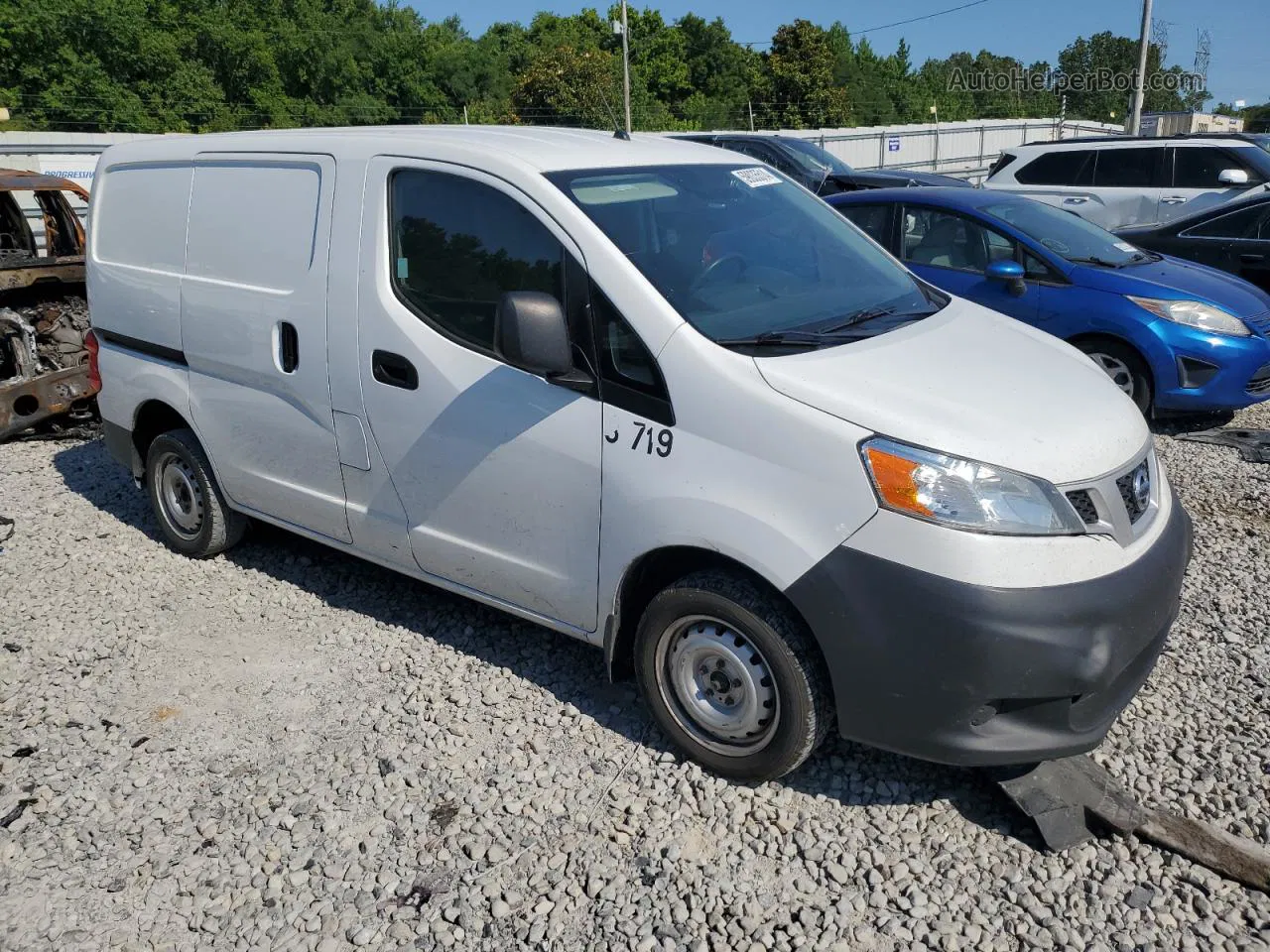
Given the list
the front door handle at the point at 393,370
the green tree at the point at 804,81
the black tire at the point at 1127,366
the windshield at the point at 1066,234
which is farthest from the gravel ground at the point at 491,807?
the green tree at the point at 804,81

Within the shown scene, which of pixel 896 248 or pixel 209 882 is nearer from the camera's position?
pixel 209 882

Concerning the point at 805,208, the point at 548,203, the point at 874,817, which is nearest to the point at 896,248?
the point at 805,208

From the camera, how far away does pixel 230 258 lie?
4.43 m

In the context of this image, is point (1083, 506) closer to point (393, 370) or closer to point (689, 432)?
point (689, 432)

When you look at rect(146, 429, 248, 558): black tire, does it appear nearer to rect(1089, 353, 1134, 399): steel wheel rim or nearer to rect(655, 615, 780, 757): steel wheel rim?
rect(655, 615, 780, 757): steel wheel rim

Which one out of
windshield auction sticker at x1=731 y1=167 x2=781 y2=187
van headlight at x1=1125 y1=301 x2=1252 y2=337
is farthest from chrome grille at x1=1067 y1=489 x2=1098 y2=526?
van headlight at x1=1125 y1=301 x2=1252 y2=337

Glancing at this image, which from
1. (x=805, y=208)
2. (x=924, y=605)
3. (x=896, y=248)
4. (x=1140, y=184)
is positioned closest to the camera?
(x=924, y=605)

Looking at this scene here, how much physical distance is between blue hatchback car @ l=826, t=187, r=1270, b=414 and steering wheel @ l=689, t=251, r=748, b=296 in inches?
142

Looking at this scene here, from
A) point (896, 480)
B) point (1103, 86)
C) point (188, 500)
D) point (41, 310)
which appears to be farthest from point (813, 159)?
point (1103, 86)

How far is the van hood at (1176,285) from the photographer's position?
21.9 ft

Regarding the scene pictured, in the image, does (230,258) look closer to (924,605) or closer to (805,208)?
(805,208)

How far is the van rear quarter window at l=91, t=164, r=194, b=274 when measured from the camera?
473cm

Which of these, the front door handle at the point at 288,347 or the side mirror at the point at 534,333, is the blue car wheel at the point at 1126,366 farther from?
the front door handle at the point at 288,347

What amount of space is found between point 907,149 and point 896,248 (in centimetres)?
2470
